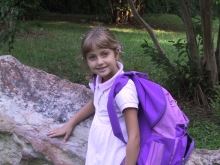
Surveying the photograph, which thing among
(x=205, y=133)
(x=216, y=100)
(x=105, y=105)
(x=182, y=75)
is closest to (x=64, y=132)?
(x=105, y=105)

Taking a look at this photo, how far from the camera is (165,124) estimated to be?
243cm

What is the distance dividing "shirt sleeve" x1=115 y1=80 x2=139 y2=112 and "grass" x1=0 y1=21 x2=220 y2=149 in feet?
10.0

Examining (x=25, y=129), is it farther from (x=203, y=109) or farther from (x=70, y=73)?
(x=70, y=73)

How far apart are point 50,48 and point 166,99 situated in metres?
8.85

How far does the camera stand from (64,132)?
10.5ft

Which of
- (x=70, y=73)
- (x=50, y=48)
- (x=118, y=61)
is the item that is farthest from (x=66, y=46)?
(x=118, y=61)

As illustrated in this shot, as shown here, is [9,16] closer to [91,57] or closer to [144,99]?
[91,57]

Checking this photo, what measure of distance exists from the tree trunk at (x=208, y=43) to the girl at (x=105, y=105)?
3859 millimetres

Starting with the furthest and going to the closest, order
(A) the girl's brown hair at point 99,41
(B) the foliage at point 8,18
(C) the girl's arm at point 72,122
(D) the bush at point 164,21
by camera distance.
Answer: (D) the bush at point 164,21, (B) the foliage at point 8,18, (C) the girl's arm at point 72,122, (A) the girl's brown hair at point 99,41

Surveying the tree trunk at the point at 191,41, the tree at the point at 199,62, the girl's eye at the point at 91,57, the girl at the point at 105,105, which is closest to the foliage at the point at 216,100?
the tree at the point at 199,62

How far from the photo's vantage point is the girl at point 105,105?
244 cm

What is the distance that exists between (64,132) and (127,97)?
88cm

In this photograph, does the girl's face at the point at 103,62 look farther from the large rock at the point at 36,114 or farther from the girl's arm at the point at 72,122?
the large rock at the point at 36,114

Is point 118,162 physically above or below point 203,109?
above
